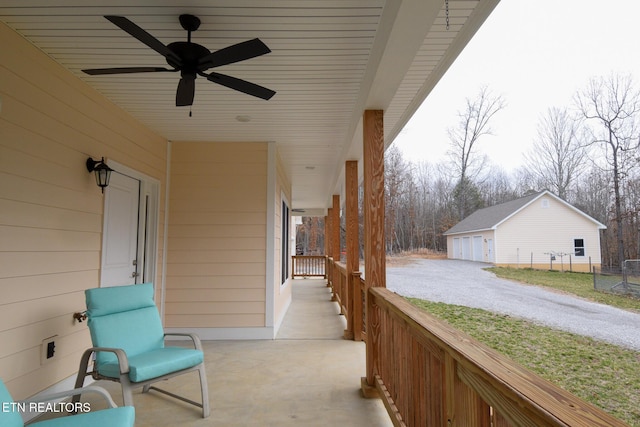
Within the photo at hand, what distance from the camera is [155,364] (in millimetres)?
2428

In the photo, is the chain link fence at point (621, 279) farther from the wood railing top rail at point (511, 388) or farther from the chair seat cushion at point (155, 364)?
the chair seat cushion at point (155, 364)

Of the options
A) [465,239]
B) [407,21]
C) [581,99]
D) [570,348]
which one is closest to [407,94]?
[407,21]

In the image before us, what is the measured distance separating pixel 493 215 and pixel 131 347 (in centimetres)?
279

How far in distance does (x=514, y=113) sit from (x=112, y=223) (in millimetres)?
3754

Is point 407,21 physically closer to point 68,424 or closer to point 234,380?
point 68,424

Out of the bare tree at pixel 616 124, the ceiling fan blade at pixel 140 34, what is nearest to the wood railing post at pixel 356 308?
the ceiling fan blade at pixel 140 34

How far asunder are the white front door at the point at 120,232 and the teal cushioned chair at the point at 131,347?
717mm

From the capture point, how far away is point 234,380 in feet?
10.6

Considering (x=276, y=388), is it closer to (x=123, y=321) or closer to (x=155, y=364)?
(x=155, y=364)

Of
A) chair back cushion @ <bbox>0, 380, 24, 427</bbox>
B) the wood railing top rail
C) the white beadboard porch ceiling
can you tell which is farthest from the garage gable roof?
chair back cushion @ <bbox>0, 380, 24, 427</bbox>

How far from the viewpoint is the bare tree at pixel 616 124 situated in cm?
94

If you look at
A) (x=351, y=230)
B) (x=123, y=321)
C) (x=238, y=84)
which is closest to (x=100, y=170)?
(x=123, y=321)

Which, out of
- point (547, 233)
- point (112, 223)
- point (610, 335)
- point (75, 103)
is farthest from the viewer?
point (112, 223)

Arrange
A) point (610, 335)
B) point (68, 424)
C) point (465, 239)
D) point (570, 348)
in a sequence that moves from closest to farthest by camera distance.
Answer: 1. point (610, 335)
2. point (570, 348)
3. point (68, 424)
4. point (465, 239)
